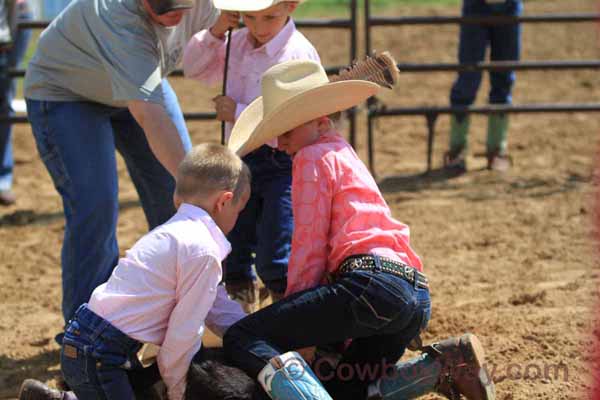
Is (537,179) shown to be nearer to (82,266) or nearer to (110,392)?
(82,266)

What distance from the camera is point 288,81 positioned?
3.36 m

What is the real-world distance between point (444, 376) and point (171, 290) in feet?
3.18

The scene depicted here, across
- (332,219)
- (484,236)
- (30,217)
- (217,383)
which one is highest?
(332,219)

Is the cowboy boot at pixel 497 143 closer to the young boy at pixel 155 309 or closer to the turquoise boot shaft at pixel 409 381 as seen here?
the turquoise boot shaft at pixel 409 381

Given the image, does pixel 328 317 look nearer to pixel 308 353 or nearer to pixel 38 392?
pixel 308 353

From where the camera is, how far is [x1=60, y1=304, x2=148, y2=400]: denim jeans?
9.83 ft

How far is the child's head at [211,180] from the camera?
3098 mm

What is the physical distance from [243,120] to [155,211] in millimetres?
761

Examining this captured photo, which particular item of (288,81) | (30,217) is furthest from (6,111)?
(288,81)

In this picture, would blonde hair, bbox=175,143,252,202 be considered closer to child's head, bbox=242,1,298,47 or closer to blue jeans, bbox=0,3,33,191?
child's head, bbox=242,1,298,47

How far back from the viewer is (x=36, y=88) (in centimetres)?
391

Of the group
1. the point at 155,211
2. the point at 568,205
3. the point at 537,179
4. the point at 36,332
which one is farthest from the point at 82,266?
the point at 537,179

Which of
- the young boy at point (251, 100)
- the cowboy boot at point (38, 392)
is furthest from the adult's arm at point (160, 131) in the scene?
the cowboy boot at point (38, 392)

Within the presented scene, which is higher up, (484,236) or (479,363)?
(479,363)
